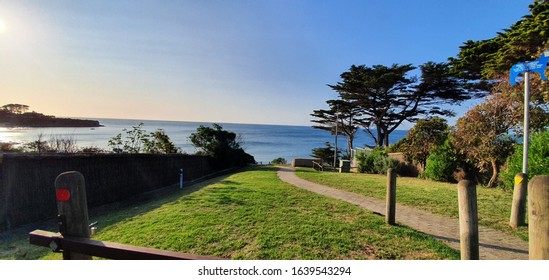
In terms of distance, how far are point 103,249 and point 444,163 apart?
39.1 ft

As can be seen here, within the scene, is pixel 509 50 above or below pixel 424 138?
above

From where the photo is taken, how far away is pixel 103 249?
5.89ft

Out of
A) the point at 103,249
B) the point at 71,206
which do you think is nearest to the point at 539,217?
the point at 103,249

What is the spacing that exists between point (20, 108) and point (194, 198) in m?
8.26

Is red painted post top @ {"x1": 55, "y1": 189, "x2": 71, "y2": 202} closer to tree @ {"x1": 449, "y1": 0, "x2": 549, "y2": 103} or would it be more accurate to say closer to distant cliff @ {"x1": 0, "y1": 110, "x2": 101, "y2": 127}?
distant cliff @ {"x1": 0, "y1": 110, "x2": 101, "y2": 127}

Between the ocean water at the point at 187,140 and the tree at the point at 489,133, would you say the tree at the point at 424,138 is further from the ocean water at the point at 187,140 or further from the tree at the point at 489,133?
the ocean water at the point at 187,140

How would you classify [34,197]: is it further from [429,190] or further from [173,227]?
[429,190]

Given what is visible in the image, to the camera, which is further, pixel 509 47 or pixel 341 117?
pixel 341 117

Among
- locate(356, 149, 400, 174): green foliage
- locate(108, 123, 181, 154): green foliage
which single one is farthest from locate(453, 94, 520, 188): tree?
locate(108, 123, 181, 154): green foliage

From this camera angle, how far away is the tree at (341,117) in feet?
85.9

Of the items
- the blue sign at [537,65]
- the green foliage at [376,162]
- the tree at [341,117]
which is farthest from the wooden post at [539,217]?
the tree at [341,117]

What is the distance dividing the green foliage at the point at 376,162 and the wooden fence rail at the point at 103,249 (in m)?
13.6

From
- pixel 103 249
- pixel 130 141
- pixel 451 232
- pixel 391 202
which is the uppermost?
pixel 130 141

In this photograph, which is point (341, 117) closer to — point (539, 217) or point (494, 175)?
point (494, 175)
